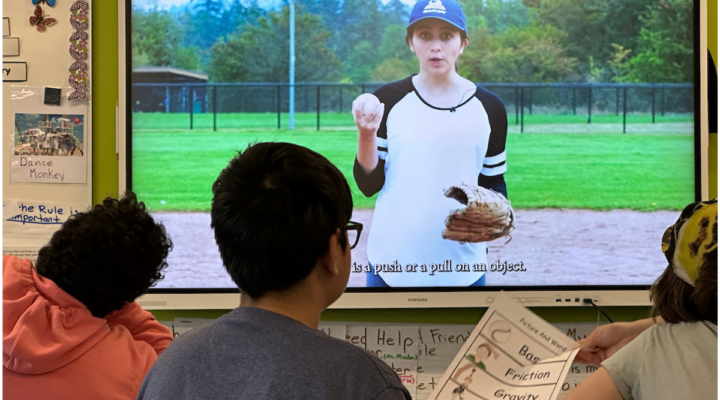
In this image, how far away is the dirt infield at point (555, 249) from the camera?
85.0 inches

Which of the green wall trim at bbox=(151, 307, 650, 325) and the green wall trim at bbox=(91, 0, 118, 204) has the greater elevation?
the green wall trim at bbox=(91, 0, 118, 204)

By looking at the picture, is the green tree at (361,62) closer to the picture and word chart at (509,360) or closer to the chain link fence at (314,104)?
the chain link fence at (314,104)

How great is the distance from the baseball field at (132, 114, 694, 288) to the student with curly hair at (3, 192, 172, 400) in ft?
3.11

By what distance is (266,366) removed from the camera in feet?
2.32

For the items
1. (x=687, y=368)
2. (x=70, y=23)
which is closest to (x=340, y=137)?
(x=70, y=23)

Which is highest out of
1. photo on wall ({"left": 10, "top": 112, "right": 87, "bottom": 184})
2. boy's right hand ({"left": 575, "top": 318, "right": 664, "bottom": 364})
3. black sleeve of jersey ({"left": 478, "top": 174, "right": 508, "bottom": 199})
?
photo on wall ({"left": 10, "top": 112, "right": 87, "bottom": 184})

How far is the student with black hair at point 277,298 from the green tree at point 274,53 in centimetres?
143

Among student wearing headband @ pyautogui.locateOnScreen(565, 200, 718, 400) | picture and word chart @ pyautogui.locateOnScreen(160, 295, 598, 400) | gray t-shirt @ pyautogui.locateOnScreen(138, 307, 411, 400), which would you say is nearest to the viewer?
gray t-shirt @ pyautogui.locateOnScreen(138, 307, 411, 400)

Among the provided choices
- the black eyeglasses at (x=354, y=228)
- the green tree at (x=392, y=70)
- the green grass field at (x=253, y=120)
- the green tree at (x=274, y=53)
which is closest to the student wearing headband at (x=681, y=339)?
the black eyeglasses at (x=354, y=228)

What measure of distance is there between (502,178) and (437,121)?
1.04ft

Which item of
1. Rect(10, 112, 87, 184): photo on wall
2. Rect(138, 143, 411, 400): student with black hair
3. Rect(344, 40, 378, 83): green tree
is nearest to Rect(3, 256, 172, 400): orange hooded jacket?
Rect(138, 143, 411, 400): student with black hair

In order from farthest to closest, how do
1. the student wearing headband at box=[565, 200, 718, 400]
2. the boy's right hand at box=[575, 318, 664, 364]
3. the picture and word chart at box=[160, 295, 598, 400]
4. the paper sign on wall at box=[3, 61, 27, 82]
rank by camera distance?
the paper sign on wall at box=[3, 61, 27, 82]
the boy's right hand at box=[575, 318, 664, 364]
the picture and word chart at box=[160, 295, 598, 400]
the student wearing headband at box=[565, 200, 718, 400]

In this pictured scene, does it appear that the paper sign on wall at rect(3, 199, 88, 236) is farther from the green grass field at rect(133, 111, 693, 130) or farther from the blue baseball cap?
the blue baseball cap

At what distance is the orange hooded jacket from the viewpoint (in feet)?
3.54
